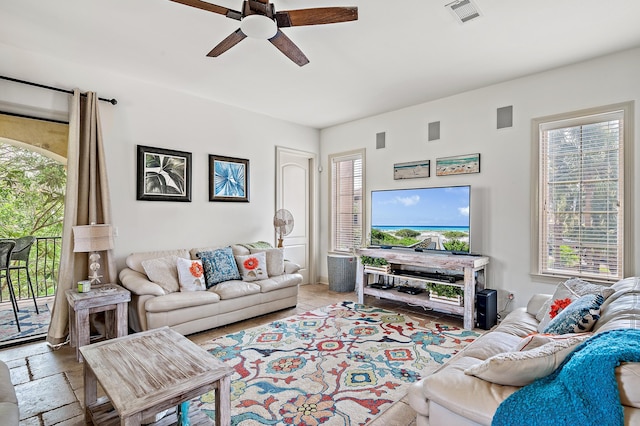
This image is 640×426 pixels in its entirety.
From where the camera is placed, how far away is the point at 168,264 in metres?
Result: 3.71

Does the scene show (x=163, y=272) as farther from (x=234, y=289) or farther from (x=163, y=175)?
(x=163, y=175)

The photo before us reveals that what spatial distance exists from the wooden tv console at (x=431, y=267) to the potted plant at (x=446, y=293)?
1.4 inches

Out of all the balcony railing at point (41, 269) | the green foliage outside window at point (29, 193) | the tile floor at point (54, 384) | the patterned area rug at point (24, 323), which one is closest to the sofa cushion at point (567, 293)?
the tile floor at point (54, 384)

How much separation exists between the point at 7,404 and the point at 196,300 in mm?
1956

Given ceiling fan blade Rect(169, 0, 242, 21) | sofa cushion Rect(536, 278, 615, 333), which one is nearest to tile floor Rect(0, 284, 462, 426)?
sofa cushion Rect(536, 278, 615, 333)

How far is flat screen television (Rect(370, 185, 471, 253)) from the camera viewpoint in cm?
399

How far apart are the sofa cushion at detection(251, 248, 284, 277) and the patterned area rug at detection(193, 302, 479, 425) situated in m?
0.73

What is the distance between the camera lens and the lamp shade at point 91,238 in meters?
3.08

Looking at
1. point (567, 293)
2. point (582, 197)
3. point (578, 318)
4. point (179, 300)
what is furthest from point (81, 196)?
point (582, 197)

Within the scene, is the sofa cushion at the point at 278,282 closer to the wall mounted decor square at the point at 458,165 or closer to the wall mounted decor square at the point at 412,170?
the wall mounted decor square at the point at 412,170

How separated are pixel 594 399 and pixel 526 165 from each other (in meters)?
3.25

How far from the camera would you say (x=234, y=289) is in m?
3.78

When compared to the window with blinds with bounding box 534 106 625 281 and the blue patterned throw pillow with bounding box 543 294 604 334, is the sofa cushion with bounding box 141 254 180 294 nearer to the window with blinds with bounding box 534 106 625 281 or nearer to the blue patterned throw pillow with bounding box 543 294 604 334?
the blue patterned throw pillow with bounding box 543 294 604 334

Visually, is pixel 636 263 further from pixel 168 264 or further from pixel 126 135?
pixel 126 135
